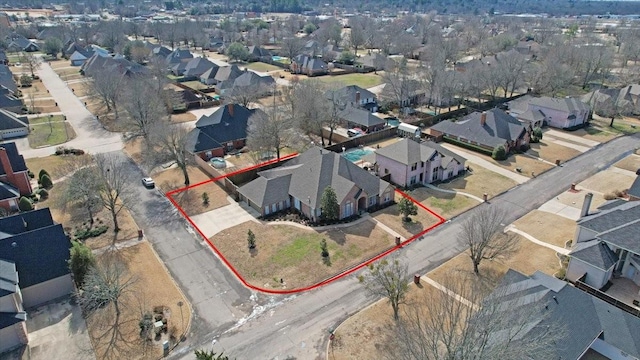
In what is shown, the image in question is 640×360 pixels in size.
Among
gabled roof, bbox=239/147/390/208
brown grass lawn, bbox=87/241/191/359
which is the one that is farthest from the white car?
brown grass lawn, bbox=87/241/191/359

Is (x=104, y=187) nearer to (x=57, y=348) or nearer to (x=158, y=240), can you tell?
(x=158, y=240)

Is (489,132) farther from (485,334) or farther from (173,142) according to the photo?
(485,334)

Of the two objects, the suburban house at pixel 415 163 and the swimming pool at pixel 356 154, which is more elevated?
the suburban house at pixel 415 163

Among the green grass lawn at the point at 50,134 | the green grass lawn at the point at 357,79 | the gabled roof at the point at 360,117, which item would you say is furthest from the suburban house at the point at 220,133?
the green grass lawn at the point at 357,79

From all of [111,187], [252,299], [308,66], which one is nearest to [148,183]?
[111,187]

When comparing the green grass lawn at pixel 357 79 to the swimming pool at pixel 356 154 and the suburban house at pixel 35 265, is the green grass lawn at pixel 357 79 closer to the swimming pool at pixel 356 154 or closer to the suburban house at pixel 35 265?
the swimming pool at pixel 356 154

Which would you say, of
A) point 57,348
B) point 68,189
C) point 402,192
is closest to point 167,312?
point 57,348

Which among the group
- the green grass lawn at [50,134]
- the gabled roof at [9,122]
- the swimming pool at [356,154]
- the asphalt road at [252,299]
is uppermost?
the gabled roof at [9,122]
